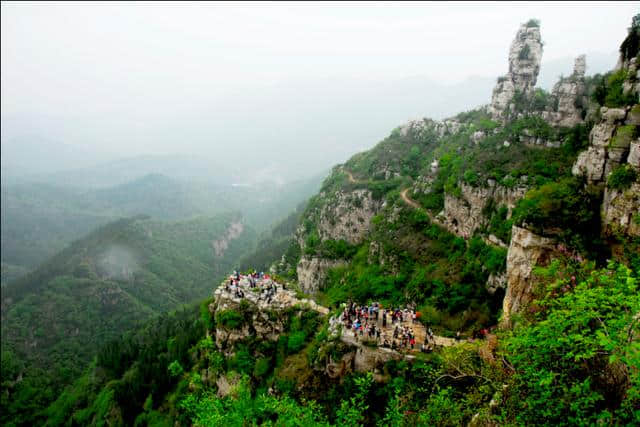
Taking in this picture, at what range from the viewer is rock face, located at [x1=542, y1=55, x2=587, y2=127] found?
45.5 meters

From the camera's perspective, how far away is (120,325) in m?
142

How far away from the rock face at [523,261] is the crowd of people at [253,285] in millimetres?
23043

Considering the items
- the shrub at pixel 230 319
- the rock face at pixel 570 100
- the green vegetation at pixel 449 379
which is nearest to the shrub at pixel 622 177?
the green vegetation at pixel 449 379

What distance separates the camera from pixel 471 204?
46.1m

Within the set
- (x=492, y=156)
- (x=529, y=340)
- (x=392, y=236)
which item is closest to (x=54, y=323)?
(x=392, y=236)

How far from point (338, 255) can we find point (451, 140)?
103 ft

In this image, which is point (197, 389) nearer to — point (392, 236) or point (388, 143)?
point (392, 236)

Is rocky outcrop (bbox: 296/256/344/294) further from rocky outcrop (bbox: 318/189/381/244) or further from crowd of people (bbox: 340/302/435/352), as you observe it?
crowd of people (bbox: 340/302/435/352)

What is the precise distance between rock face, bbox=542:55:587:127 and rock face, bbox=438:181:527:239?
42.6ft

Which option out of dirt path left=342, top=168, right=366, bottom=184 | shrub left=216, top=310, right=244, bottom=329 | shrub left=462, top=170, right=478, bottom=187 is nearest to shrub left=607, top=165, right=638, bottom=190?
shrub left=462, top=170, right=478, bottom=187

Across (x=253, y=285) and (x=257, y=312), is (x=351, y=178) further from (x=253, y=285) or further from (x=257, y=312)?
(x=257, y=312)

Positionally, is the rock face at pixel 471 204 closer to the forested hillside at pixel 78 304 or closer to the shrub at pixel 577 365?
the shrub at pixel 577 365

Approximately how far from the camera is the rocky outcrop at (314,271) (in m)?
64.6

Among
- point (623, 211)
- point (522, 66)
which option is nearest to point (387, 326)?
point (623, 211)
